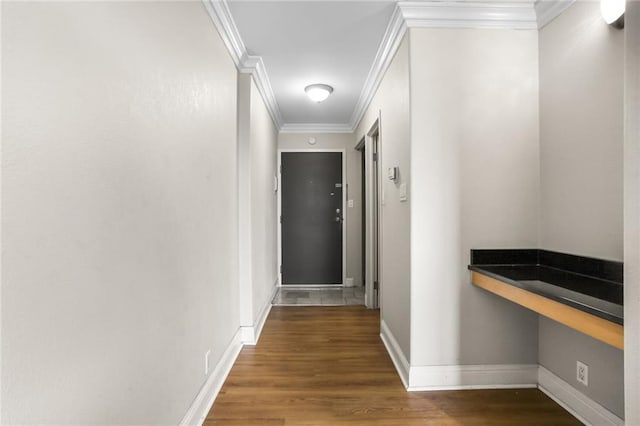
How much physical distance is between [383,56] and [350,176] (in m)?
2.38

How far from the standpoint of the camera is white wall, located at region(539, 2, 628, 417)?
5.39 ft

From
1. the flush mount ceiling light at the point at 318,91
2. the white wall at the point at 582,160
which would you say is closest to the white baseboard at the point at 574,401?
the white wall at the point at 582,160

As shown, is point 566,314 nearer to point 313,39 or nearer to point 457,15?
point 457,15

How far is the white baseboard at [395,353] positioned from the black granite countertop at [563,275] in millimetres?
820

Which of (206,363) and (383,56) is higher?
(383,56)

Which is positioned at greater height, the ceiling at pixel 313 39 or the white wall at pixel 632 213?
the ceiling at pixel 313 39

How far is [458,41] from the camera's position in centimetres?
214

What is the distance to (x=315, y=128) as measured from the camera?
496cm

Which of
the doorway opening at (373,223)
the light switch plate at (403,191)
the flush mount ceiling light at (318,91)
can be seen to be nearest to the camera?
the light switch plate at (403,191)

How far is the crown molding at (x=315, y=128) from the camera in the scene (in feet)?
16.1

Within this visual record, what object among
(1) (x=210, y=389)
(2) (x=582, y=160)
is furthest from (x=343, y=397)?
(2) (x=582, y=160)

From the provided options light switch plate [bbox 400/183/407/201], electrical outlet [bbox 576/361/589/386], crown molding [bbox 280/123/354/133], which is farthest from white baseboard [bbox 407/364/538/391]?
crown molding [bbox 280/123/354/133]

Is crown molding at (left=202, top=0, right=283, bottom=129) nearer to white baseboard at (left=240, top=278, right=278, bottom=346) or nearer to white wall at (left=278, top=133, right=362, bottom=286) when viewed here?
white wall at (left=278, top=133, right=362, bottom=286)

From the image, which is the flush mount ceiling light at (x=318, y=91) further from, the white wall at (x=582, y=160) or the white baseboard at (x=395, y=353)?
the white baseboard at (x=395, y=353)
